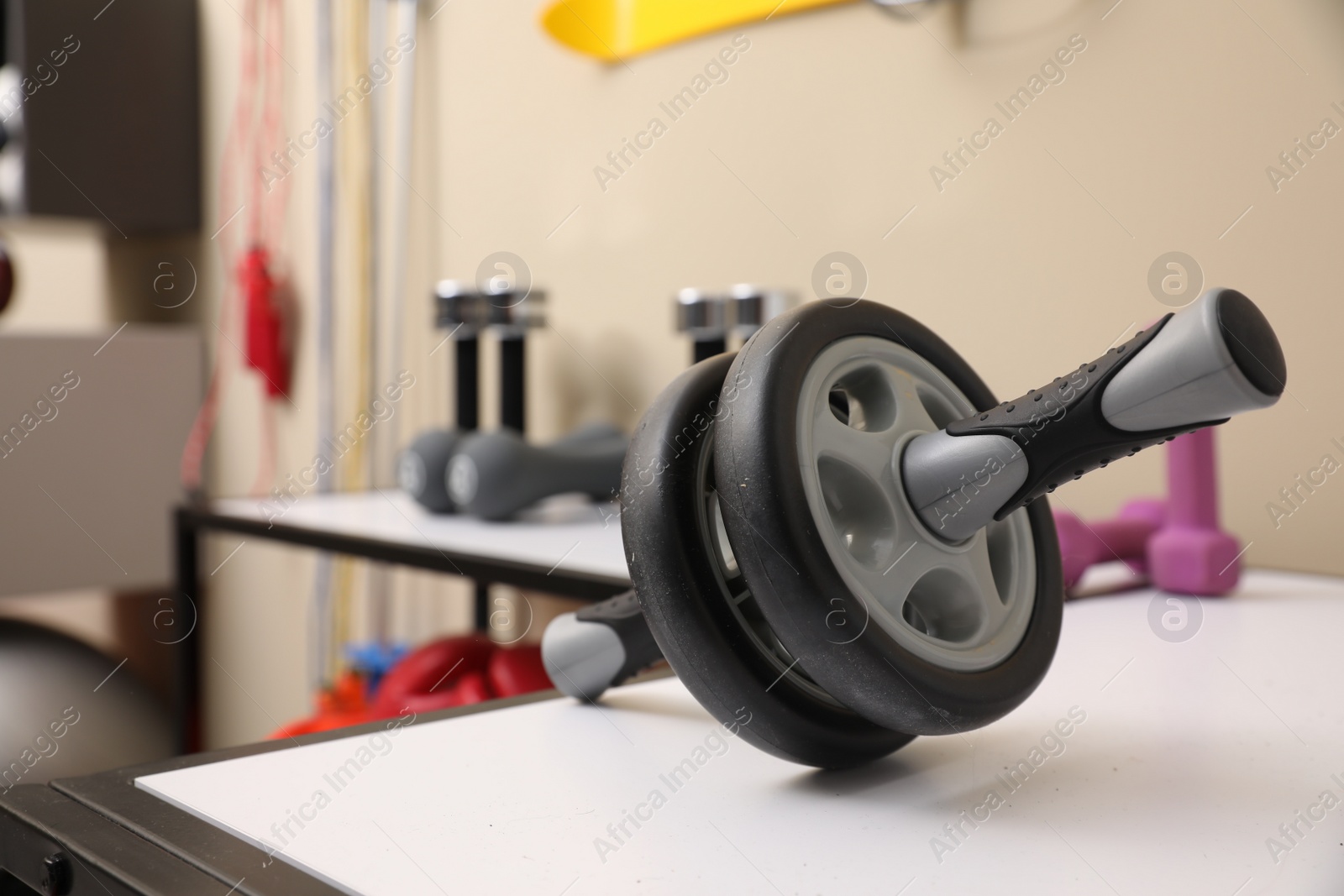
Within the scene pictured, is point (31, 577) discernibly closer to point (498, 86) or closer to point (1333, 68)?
point (498, 86)

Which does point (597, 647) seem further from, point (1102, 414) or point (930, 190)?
point (930, 190)

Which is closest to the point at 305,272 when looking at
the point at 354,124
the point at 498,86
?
the point at 354,124

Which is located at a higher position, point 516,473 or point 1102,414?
point 516,473

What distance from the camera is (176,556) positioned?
1472mm

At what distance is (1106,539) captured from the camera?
2.92 feet

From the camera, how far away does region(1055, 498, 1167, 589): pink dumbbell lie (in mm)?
865

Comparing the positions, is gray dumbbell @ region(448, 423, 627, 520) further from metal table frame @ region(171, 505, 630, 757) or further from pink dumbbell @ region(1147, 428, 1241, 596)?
pink dumbbell @ region(1147, 428, 1241, 596)

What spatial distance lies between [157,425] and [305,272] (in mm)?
387

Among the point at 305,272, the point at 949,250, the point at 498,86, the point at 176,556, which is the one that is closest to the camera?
the point at 949,250

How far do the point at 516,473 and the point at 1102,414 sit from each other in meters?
0.87

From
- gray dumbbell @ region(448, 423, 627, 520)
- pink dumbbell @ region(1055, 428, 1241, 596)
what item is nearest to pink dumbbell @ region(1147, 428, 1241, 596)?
pink dumbbell @ region(1055, 428, 1241, 596)

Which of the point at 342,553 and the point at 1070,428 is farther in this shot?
the point at 342,553

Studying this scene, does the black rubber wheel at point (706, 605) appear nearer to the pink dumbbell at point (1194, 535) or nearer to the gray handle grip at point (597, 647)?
the gray handle grip at point (597, 647)

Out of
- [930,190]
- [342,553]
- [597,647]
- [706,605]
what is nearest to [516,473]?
[342,553]
